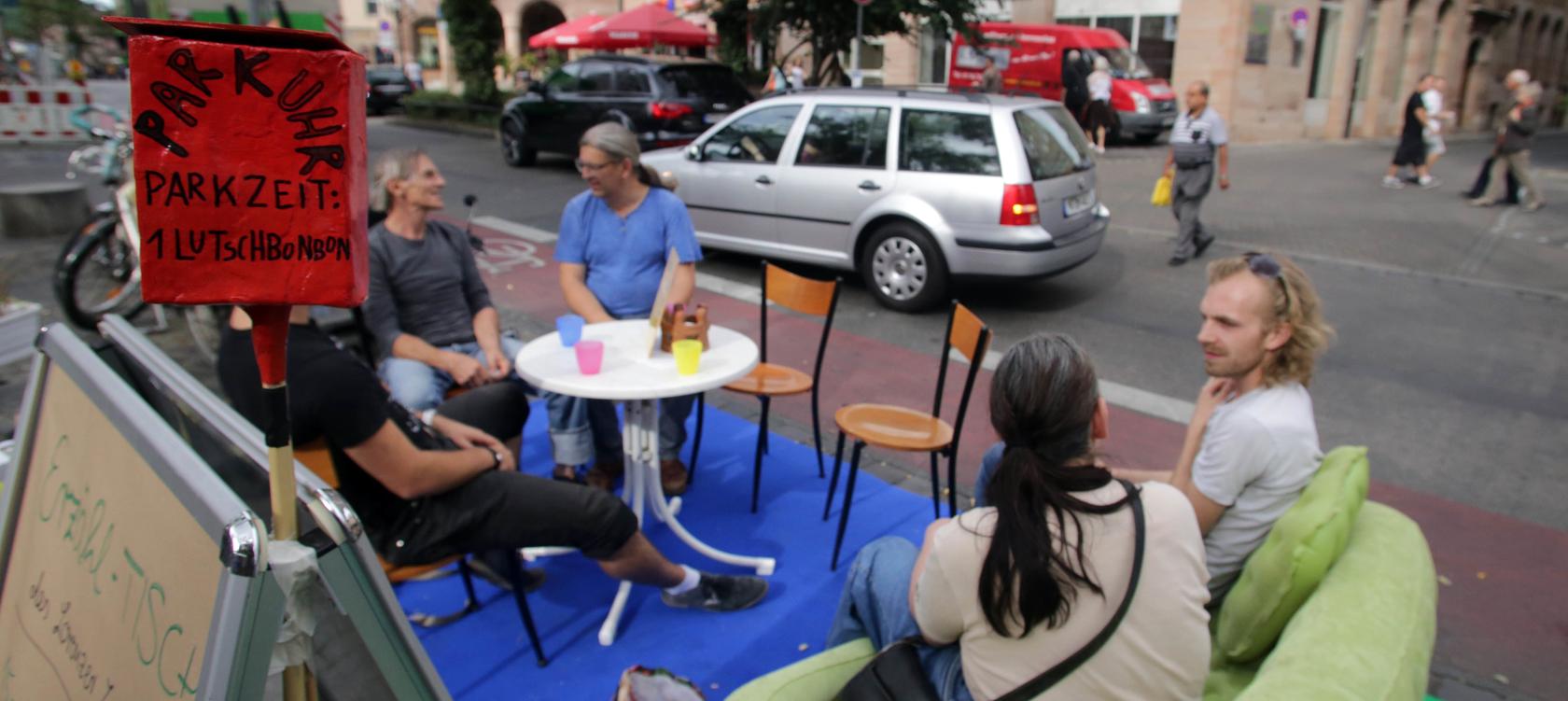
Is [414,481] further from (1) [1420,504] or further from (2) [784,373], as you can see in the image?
(1) [1420,504]

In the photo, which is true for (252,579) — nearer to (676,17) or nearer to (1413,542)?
(1413,542)

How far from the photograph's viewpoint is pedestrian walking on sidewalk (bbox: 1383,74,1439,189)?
44.3ft

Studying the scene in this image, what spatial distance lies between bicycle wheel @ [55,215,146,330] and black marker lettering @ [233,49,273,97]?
5.96 metres

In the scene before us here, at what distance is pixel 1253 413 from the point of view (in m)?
2.36

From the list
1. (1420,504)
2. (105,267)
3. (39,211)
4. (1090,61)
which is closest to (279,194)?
(1420,504)

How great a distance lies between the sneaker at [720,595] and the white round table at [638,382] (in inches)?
7.2

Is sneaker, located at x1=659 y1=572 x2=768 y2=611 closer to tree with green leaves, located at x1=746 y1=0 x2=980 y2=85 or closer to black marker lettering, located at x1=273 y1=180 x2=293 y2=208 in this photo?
black marker lettering, located at x1=273 y1=180 x2=293 y2=208

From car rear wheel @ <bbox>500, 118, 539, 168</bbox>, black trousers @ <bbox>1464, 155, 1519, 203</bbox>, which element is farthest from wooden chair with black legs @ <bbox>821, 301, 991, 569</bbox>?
black trousers @ <bbox>1464, 155, 1519, 203</bbox>

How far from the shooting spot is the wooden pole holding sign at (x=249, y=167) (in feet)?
4.07

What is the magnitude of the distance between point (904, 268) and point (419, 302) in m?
3.86

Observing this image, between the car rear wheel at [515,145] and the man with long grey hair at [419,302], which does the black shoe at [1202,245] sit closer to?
the man with long grey hair at [419,302]

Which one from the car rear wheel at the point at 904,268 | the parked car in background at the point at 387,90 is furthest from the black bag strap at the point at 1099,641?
the parked car in background at the point at 387,90

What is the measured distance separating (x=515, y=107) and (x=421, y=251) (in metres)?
10.8

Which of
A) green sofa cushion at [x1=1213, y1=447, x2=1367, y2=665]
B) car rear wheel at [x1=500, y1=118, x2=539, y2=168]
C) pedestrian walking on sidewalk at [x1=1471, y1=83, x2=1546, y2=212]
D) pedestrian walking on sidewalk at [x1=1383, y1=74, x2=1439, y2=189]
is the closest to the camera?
green sofa cushion at [x1=1213, y1=447, x2=1367, y2=665]
